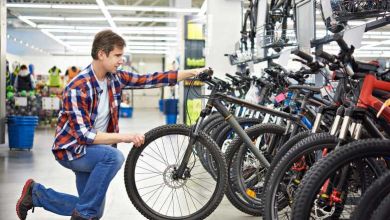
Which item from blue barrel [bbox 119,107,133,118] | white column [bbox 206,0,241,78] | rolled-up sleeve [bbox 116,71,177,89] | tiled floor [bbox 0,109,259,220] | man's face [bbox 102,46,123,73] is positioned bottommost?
blue barrel [bbox 119,107,133,118]

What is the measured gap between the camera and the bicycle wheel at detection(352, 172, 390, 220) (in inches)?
76.4

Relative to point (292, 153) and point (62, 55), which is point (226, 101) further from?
point (62, 55)

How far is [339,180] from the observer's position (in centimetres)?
229

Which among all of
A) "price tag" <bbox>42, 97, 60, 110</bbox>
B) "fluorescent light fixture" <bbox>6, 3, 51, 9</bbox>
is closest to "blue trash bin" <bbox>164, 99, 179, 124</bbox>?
"price tag" <bbox>42, 97, 60, 110</bbox>

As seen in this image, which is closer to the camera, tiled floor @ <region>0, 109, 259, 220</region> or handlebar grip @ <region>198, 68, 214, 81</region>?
handlebar grip @ <region>198, 68, 214, 81</region>

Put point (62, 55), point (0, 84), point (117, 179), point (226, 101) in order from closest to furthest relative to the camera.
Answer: point (226, 101), point (117, 179), point (0, 84), point (62, 55)

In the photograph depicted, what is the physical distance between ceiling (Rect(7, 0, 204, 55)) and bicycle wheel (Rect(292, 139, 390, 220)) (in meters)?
11.0

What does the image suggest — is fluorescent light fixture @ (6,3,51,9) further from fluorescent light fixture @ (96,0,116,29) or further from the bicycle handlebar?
the bicycle handlebar

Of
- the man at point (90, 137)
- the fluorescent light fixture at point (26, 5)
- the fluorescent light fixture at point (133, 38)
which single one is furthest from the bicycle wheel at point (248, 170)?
the fluorescent light fixture at point (133, 38)

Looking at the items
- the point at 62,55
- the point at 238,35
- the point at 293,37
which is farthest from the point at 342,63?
the point at 62,55

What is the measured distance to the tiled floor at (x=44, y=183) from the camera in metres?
3.94

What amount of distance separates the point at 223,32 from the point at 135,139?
5.32 metres

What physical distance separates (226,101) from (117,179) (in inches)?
94.4

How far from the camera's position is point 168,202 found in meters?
4.21
